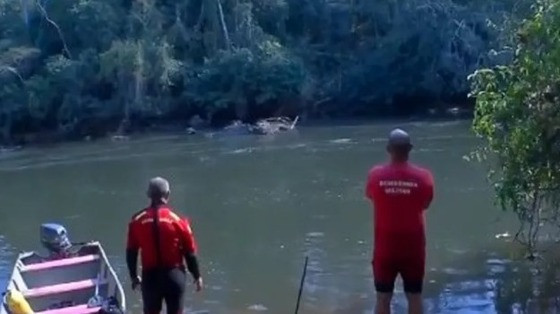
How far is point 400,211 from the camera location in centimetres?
817

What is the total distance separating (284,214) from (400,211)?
1176 centimetres

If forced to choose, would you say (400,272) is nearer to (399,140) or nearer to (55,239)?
(399,140)

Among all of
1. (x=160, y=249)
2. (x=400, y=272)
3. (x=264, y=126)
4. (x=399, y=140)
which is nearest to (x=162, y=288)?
(x=160, y=249)

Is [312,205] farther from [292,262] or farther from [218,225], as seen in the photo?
[292,262]

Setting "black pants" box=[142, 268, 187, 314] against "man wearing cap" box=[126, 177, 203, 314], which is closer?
"man wearing cap" box=[126, 177, 203, 314]

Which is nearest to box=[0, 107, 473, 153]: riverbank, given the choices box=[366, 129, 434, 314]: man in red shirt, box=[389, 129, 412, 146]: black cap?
box=[366, 129, 434, 314]: man in red shirt

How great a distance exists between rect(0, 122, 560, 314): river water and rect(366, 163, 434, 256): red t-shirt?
12.8ft

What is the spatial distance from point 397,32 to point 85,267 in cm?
3175

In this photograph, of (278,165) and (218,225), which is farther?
(278,165)

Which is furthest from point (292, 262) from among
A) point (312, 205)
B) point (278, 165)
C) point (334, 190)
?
point (278, 165)

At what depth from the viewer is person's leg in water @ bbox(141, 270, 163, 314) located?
8930mm

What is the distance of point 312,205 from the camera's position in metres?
20.8

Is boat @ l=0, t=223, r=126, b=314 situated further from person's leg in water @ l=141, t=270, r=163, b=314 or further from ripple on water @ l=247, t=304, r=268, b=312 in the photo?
ripple on water @ l=247, t=304, r=268, b=312

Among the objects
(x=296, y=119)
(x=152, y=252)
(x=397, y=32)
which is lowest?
(x=296, y=119)
